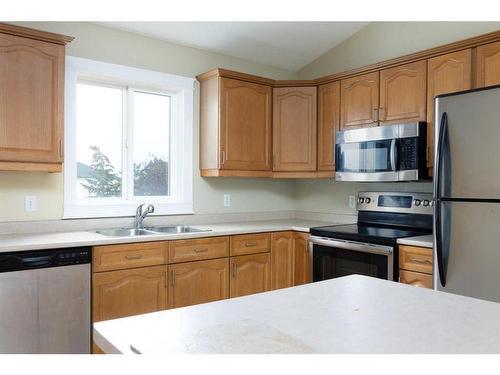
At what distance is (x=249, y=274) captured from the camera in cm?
320

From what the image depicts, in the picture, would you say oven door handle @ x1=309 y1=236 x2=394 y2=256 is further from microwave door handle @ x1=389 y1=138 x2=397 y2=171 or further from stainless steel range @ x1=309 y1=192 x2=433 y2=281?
microwave door handle @ x1=389 y1=138 x2=397 y2=171

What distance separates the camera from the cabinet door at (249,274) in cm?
310

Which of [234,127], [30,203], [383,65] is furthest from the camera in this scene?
[234,127]

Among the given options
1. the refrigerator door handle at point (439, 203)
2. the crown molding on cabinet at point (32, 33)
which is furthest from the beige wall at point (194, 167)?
the refrigerator door handle at point (439, 203)

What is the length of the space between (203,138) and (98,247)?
56.4 inches

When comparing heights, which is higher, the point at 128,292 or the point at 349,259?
the point at 349,259

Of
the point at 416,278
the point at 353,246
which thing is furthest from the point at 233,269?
the point at 416,278

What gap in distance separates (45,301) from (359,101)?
8.54 feet

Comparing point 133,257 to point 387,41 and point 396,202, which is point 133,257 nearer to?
point 396,202

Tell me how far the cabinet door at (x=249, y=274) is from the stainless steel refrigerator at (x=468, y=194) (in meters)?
1.31

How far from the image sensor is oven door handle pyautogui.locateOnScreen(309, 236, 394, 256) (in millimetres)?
2713

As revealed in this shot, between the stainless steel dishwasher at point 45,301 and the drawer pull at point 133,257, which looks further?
the drawer pull at point 133,257

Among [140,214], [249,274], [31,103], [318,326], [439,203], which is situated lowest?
[249,274]

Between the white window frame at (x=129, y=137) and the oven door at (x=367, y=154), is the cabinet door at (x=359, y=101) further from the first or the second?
the white window frame at (x=129, y=137)
